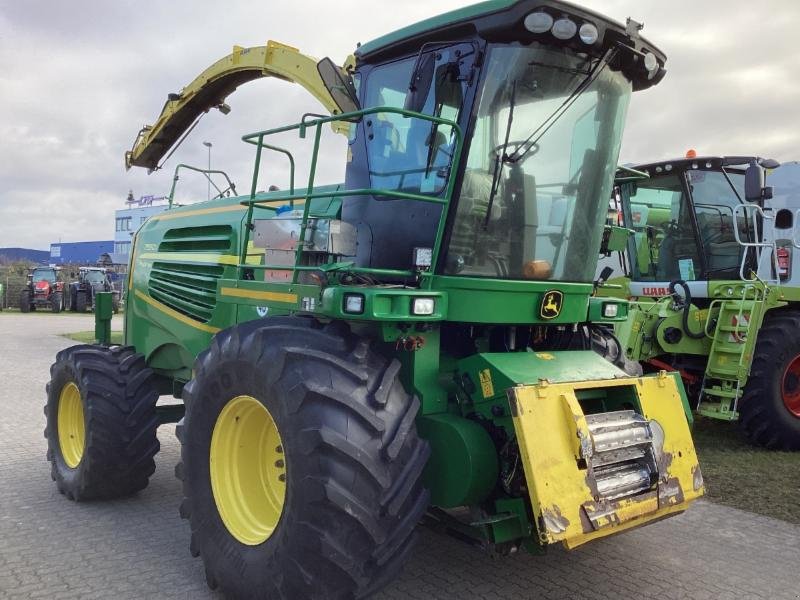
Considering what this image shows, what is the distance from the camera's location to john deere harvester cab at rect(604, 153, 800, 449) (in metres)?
6.82

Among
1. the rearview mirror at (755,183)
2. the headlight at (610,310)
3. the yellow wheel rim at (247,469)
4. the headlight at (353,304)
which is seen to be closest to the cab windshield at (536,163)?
the headlight at (610,310)

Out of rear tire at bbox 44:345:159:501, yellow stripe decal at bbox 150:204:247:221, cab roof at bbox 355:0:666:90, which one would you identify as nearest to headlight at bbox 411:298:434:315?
cab roof at bbox 355:0:666:90

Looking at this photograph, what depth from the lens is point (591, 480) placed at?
3.05 meters

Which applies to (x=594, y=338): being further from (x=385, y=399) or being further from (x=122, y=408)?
(x=122, y=408)

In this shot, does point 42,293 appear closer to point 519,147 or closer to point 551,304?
point 551,304

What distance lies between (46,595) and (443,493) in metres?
2.09

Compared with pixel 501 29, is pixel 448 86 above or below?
below

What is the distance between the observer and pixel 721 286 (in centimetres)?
760

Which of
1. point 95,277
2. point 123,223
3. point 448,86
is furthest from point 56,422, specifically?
point 123,223

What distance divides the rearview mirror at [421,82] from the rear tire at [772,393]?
16.7 feet

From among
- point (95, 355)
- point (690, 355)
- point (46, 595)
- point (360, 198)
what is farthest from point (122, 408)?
point (690, 355)

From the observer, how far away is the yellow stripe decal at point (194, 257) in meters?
4.84

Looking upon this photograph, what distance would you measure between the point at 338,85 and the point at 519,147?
3.82ft

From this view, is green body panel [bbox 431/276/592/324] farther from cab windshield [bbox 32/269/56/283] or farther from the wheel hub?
cab windshield [bbox 32/269/56/283]
